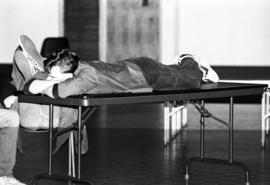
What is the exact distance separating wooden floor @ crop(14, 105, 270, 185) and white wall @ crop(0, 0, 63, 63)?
5.78ft

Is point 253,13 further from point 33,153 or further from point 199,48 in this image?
point 33,153

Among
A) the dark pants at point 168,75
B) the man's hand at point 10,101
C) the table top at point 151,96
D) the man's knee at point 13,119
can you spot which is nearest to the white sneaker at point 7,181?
the man's knee at point 13,119

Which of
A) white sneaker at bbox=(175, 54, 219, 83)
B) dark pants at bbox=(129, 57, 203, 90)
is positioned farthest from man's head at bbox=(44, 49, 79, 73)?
white sneaker at bbox=(175, 54, 219, 83)

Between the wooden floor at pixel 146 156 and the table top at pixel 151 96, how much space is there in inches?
29.1

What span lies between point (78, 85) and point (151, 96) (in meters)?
0.39

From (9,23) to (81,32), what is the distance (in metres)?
0.93

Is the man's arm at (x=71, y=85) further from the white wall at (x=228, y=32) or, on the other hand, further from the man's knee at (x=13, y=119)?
the white wall at (x=228, y=32)

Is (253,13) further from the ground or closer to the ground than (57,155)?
further from the ground

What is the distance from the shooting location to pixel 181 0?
393 inches

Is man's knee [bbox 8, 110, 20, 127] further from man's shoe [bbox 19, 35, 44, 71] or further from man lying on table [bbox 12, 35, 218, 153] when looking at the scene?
man's shoe [bbox 19, 35, 44, 71]

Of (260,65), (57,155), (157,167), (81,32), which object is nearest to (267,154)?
(157,167)

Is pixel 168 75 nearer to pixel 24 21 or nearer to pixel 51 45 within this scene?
pixel 51 45

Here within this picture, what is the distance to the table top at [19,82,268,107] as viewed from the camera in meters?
4.08

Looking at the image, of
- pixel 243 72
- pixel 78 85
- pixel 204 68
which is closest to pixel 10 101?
pixel 78 85
